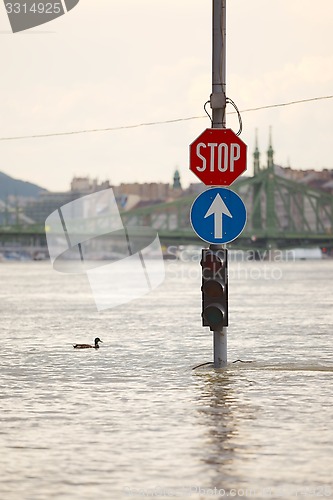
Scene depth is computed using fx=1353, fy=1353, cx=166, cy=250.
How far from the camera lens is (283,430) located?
1066cm

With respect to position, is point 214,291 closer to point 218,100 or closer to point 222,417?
point 218,100

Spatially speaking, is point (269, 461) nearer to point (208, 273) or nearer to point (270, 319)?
point (208, 273)

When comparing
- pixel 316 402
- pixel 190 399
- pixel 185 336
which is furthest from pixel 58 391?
pixel 185 336

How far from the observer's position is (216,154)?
15.9m

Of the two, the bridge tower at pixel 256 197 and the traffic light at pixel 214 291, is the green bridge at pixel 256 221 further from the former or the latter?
the traffic light at pixel 214 291

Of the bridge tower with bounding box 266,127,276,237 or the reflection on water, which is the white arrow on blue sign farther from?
the bridge tower with bounding box 266,127,276,237

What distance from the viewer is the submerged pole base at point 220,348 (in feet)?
52.1

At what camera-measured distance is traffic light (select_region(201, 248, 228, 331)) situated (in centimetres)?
1548

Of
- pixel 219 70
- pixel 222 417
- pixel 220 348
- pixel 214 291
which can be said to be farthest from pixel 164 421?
pixel 219 70

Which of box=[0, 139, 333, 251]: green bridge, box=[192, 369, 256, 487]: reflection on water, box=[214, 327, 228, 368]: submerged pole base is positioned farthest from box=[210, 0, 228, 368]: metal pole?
box=[0, 139, 333, 251]: green bridge

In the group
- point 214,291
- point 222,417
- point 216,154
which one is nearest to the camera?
point 222,417

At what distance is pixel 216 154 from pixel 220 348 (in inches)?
91.8

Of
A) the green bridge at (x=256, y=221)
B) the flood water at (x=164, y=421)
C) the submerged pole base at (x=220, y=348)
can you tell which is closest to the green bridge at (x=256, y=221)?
the green bridge at (x=256, y=221)

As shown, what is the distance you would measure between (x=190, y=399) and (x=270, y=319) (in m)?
21.9
